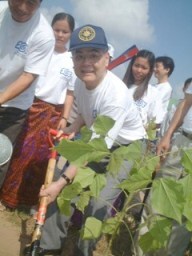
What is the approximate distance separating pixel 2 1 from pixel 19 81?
745mm

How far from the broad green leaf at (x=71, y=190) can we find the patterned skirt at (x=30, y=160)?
1.91m

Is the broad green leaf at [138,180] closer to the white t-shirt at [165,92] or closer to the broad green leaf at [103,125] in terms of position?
the broad green leaf at [103,125]

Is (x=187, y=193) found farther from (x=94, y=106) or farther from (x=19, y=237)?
(x=19, y=237)

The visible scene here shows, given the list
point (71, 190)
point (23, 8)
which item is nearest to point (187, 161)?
point (71, 190)

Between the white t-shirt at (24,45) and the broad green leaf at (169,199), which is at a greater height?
the white t-shirt at (24,45)

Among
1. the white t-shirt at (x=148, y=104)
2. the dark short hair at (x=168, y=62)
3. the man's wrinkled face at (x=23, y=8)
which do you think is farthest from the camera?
the dark short hair at (x=168, y=62)

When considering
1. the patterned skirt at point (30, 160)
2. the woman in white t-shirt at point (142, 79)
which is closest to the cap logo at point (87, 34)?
the patterned skirt at point (30, 160)

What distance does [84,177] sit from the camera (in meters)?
1.65

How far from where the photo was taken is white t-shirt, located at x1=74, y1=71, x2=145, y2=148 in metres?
2.51

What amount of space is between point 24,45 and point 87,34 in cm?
68

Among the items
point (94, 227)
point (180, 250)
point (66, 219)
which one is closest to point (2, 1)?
point (66, 219)

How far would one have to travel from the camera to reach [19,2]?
2.69 m

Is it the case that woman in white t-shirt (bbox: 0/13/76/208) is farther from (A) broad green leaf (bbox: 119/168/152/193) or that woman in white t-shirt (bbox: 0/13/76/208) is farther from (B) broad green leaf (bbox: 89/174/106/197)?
(A) broad green leaf (bbox: 119/168/152/193)

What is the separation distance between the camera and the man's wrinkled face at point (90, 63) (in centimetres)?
241
